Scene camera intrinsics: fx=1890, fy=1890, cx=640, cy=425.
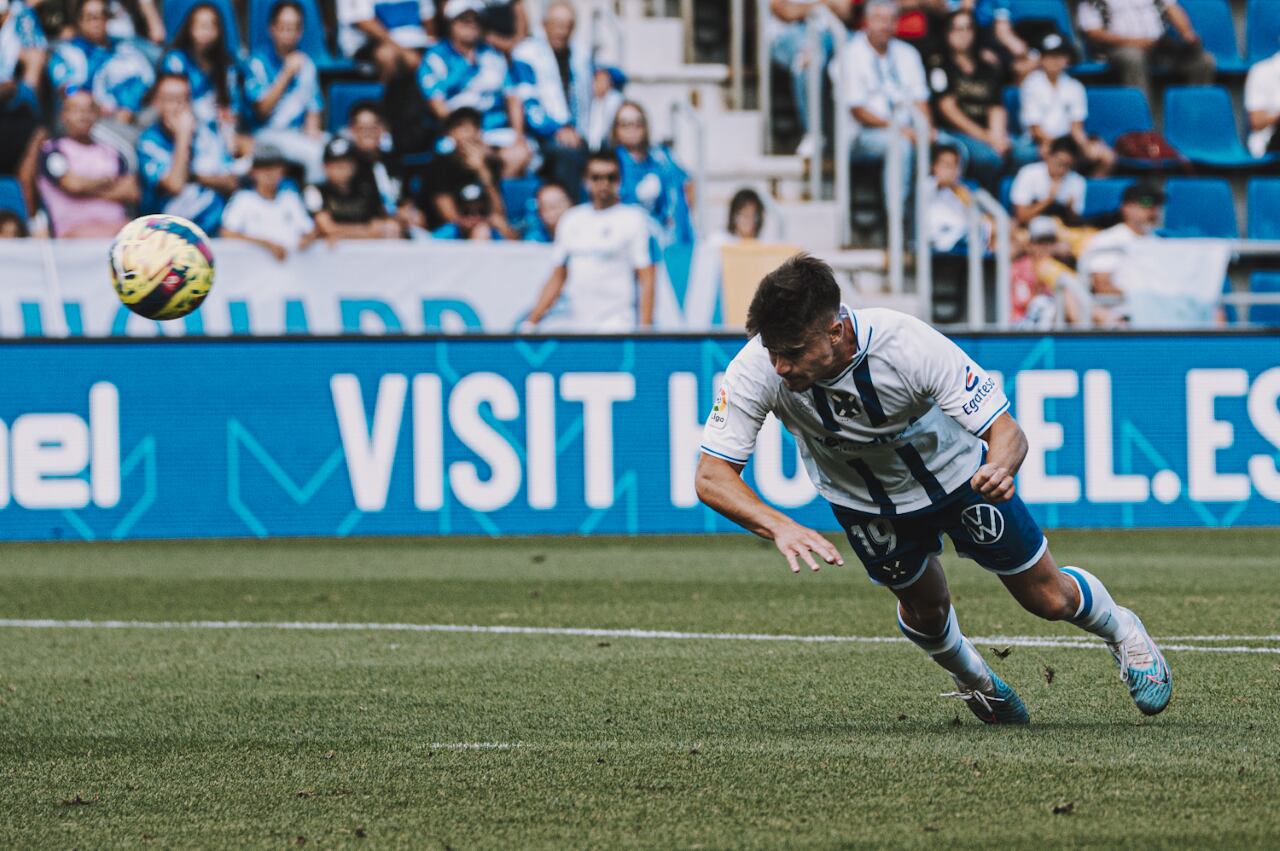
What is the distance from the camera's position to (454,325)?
14.9 metres

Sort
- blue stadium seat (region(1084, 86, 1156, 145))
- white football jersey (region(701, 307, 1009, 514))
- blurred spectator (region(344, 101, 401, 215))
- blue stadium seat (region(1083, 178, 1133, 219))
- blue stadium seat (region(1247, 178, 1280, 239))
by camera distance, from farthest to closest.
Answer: blue stadium seat (region(1084, 86, 1156, 145)) → blue stadium seat (region(1247, 178, 1280, 239)) → blue stadium seat (region(1083, 178, 1133, 219)) → blurred spectator (region(344, 101, 401, 215)) → white football jersey (region(701, 307, 1009, 514))

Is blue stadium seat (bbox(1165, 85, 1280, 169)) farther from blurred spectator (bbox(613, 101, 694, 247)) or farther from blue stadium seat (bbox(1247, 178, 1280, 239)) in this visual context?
blurred spectator (bbox(613, 101, 694, 247))

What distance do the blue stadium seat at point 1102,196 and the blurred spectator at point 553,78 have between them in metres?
4.99

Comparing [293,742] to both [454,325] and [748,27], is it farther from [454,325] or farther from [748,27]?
[748,27]

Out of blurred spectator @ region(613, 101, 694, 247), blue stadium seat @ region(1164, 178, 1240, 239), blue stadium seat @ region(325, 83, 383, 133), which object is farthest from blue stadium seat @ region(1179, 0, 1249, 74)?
blue stadium seat @ region(325, 83, 383, 133)

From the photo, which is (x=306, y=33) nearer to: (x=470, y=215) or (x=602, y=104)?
(x=602, y=104)

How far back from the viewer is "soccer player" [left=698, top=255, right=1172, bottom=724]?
540 centimetres

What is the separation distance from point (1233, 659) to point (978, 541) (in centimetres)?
215

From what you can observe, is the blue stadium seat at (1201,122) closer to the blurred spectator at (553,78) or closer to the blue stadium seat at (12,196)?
the blurred spectator at (553,78)

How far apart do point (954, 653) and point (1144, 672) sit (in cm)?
61

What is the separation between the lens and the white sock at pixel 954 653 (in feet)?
20.4

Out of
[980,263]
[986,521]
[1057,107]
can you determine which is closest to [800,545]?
[986,521]

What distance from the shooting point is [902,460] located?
591cm

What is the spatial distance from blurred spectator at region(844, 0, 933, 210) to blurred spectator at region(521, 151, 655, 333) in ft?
12.2
